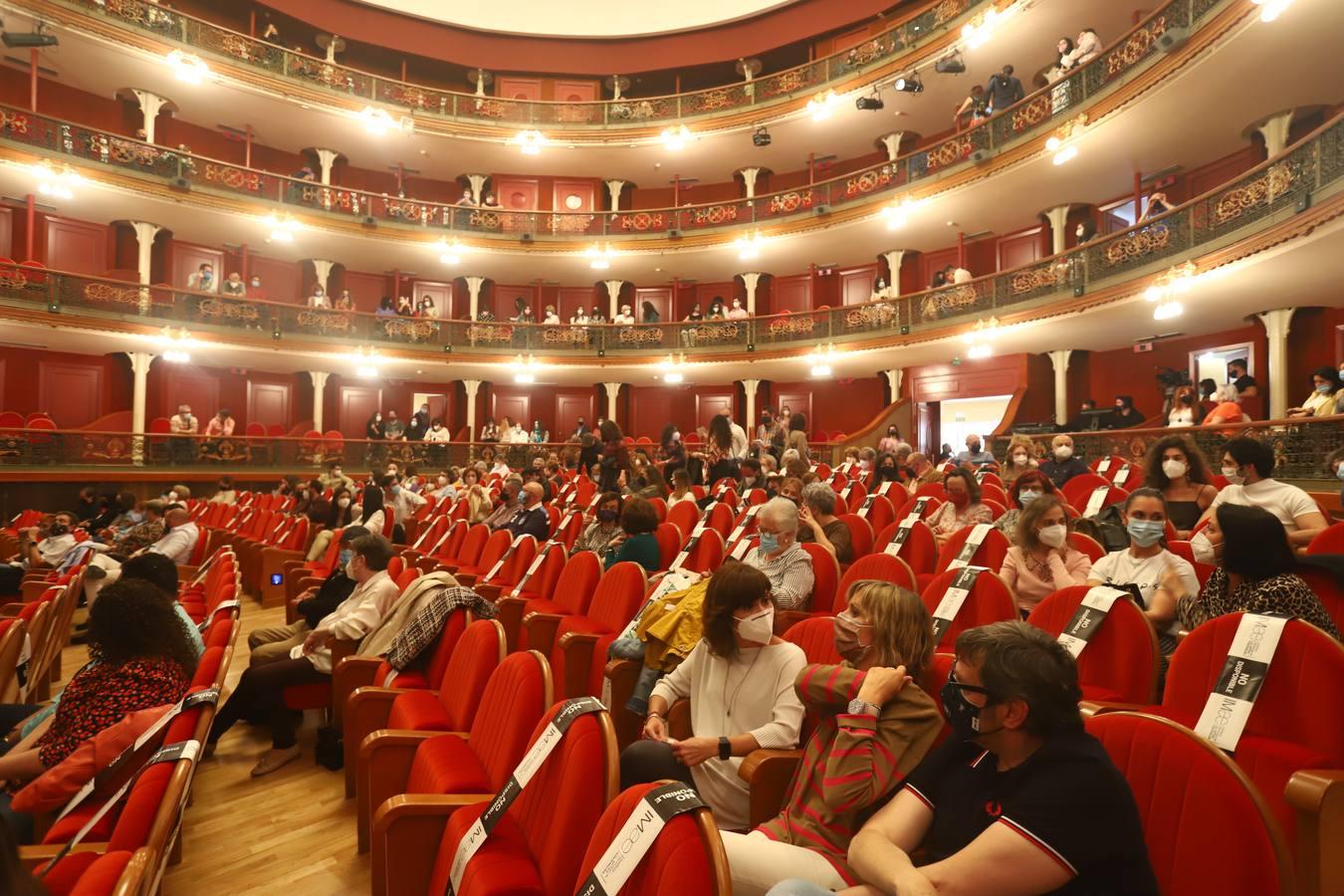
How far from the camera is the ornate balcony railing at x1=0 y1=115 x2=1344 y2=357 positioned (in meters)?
7.54

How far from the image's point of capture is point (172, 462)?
12.6 meters

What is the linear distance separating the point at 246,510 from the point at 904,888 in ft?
35.2

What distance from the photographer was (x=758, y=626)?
2135 mm

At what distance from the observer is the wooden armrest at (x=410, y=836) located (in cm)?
175

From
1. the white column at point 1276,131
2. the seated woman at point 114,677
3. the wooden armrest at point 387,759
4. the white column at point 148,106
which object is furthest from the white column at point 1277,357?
the white column at point 148,106

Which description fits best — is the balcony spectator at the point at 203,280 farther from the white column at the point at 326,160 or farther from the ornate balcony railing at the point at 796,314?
the white column at the point at 326,160

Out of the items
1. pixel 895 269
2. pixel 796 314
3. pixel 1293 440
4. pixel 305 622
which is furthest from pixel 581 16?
pixel 305 622

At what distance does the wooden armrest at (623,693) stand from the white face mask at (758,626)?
2.90ft

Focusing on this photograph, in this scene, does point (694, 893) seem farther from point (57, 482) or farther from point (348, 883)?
point (57, 482)

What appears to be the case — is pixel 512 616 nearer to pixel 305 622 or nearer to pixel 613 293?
pixel 305 622

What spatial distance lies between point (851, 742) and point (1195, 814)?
645mm

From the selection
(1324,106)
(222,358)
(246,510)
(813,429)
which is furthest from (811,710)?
(222,358)

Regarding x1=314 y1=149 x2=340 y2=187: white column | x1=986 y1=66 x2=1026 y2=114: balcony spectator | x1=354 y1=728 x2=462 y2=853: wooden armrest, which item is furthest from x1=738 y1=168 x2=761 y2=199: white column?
x1=354 y1=728 x2=462 y2=853: wooden armrest

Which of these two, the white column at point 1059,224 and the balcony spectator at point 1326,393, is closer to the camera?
the balcony spectator at point 1326,393
